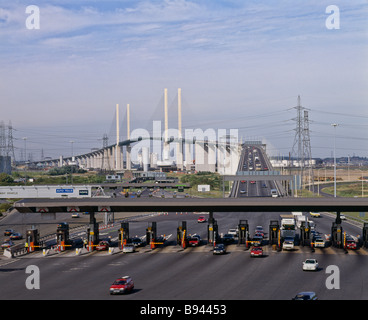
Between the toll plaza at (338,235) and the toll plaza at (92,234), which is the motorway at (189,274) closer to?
the toll plaza at (338,235)

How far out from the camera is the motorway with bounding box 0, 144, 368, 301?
2656 cm

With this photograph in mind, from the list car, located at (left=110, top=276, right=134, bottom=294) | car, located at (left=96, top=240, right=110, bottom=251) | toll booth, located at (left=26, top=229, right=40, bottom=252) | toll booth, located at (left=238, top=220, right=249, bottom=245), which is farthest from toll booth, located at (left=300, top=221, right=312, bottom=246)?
toll booth, located at (left=26, top=229, right=40, bottom=252)

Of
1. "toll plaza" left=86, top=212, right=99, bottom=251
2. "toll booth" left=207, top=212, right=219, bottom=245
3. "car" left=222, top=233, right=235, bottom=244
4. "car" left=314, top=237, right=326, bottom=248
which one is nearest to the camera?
"car" left=314, top=237, right=326, bottom=248

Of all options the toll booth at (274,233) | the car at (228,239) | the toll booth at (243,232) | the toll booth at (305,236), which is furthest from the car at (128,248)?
the toll booth at (305,236)

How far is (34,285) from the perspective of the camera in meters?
29.8

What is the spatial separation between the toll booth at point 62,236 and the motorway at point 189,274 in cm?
88

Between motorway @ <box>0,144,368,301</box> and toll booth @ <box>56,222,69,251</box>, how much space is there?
2.88ft

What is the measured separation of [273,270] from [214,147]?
4442 inches

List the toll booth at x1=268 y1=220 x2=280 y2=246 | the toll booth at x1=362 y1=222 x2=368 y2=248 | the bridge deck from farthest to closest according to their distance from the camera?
the toll booth at x1=268 y1=220 x2=280 y2=246, the toll booth at x1=362 y1=222 x2=368 y2=248, the bridge deck

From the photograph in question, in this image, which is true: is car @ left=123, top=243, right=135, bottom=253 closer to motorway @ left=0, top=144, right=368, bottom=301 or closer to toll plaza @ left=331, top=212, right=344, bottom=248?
motorway @ left=0, top=144, right=368, bottom=301

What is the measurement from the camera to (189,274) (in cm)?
3197
